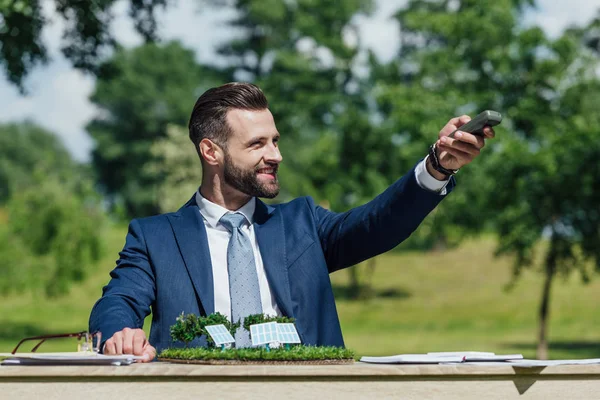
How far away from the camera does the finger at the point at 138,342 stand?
3.02 m

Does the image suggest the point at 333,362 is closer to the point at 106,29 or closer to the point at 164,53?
the point at 106,29

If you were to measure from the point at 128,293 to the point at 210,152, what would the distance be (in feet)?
2.37

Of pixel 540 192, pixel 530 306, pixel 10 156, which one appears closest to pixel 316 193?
pixel 530 306

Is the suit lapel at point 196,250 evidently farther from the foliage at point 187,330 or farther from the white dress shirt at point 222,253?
the foliage at point 187,330

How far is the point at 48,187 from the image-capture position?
34.8 m

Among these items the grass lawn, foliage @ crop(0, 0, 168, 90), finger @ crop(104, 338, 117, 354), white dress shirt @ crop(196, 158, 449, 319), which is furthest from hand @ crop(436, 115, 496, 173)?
the grass lawn

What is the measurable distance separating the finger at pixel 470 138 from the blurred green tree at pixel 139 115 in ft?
186

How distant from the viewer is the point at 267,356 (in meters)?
2.77

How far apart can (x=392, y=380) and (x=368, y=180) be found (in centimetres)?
3175

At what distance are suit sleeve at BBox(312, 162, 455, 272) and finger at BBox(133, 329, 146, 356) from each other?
1.03 meters

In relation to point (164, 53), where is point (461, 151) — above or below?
below

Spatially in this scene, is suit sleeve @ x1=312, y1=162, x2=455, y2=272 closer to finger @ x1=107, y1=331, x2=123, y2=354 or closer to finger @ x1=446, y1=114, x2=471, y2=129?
finger @ x1=446, y1=114, x2=471, y2=129

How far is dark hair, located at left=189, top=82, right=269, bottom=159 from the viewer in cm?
383
